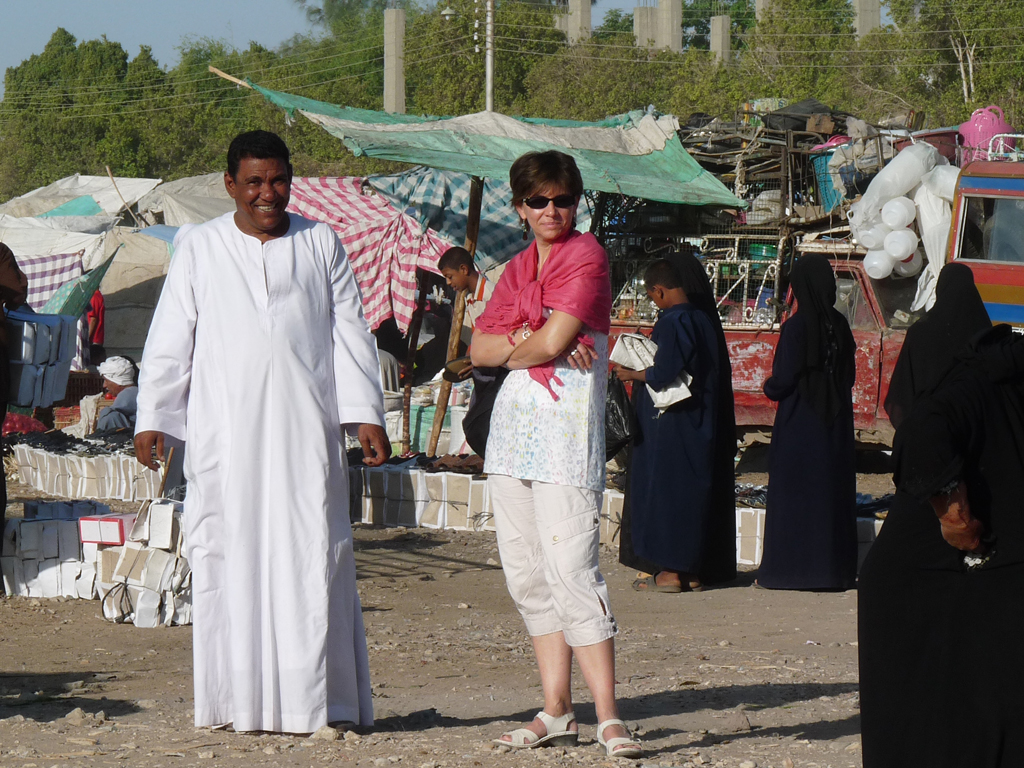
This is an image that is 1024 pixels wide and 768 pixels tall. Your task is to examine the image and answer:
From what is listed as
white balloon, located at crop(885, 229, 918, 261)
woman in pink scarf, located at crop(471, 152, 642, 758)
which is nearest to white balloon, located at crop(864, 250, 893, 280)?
white balloon, located at crop(885, 229, 918, 261)

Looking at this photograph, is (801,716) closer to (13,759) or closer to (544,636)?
(544,636)

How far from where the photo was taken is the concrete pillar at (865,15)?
5609 cm

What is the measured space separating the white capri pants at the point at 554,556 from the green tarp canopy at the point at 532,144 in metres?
6.36

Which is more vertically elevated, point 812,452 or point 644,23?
point 644,23

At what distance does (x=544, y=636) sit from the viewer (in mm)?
3648

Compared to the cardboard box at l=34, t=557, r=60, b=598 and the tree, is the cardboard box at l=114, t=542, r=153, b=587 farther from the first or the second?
the tree

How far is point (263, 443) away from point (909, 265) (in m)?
8.90

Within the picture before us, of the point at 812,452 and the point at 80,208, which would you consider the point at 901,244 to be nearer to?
the point at 812,452

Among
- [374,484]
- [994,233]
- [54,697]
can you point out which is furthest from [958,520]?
[994,233]

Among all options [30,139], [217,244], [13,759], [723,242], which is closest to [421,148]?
[723,242]

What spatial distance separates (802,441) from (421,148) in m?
4.85

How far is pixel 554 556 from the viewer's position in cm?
352

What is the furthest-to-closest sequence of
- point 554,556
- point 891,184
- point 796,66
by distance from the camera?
point 796,66, point 891,184, point 554,556

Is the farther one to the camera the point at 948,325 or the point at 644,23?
the point at 644,23
